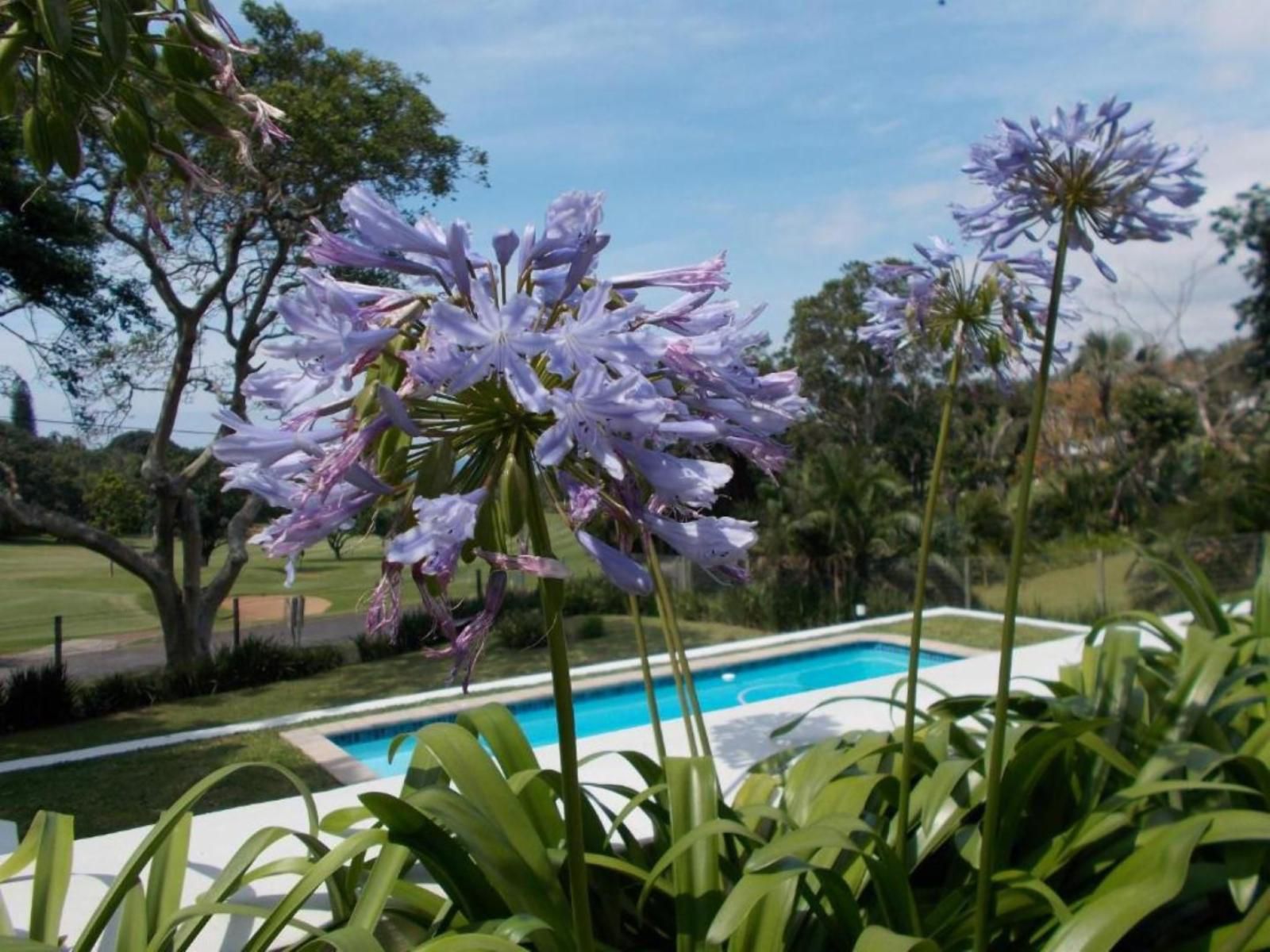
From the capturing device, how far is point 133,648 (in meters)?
12.5

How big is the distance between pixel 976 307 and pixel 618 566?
1460 mm

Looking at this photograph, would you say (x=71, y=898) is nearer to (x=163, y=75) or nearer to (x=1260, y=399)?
(x=163, y=75)

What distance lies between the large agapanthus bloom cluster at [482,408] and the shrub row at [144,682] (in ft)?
35.4

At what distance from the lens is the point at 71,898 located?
244 centimetres

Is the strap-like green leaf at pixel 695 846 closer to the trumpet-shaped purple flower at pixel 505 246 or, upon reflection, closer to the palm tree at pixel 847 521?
the trumpet-shaped purple flower at pixel 505 246

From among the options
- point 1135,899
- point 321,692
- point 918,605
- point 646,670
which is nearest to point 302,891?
point 646,670

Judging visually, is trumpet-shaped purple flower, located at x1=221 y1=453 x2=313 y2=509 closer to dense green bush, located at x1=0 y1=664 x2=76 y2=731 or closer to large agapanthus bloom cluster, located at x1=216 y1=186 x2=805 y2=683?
large agapanthus bloom cluster, located at x1=216 y1=186 x2=805 y2=683

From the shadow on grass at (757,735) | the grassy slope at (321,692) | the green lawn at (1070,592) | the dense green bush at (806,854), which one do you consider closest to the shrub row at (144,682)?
the grassy slope at (321,692)

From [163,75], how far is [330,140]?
35.2 ft

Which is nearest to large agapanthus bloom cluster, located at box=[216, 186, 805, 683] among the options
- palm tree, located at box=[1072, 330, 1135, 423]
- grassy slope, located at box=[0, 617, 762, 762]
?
grassy slope, located at box=[0, 617, 762, 762]

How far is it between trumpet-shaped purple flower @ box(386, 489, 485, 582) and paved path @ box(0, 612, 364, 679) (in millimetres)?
11986

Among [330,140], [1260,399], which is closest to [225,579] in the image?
[330,140]

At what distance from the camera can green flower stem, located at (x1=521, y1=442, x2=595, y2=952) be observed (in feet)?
3.33

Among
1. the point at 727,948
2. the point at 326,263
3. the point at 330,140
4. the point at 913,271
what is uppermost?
the point at 330,140
